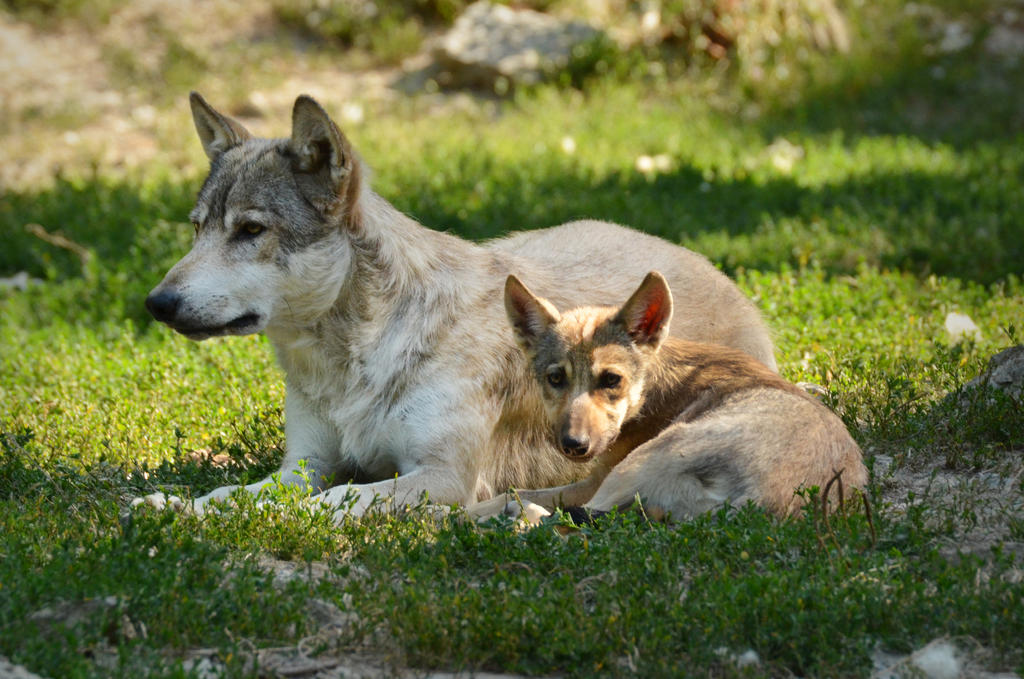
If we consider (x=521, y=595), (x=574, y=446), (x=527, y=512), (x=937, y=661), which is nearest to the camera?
(x=937, y=661)

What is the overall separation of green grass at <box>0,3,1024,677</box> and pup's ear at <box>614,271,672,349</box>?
44.1 inches

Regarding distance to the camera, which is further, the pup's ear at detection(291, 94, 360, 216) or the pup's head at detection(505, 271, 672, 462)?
the pup's ear at detection(291, 94, 360, 216)

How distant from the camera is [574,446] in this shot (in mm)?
4871

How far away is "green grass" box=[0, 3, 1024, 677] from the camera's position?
373cm

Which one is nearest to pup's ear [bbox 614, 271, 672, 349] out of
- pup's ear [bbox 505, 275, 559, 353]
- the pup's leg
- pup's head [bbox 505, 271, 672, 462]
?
pup's head [bbox 505, 271, 672, 462]

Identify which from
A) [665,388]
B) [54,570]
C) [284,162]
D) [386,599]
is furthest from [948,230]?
[54,570]

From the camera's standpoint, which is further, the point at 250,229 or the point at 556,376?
the point at 250,229

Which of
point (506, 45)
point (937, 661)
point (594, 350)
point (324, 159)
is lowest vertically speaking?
point (506, 45)

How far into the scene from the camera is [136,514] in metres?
4.56

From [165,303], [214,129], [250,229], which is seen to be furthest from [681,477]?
[214,129]

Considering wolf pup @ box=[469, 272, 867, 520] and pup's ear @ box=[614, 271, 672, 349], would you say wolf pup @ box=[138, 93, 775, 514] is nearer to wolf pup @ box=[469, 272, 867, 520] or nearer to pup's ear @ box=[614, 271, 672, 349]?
wolf pup @ box=[469, 272, 867, 520]

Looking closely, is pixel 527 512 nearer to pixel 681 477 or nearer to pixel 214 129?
pixel 681 477

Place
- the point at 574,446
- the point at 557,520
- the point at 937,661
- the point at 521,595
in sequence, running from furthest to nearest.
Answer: the point at 574,446, the point at 557,520, the point at 521,595, the point at 937,661

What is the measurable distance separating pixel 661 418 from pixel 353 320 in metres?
1.58
